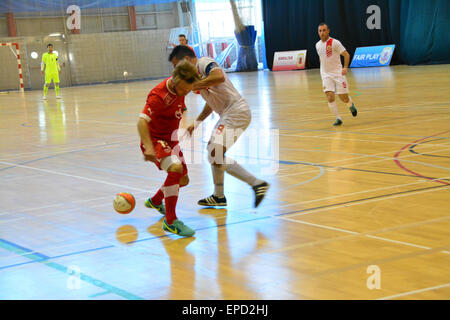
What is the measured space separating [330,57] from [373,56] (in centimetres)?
1820

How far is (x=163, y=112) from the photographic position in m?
4.55

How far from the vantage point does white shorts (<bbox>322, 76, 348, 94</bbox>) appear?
33.6ft

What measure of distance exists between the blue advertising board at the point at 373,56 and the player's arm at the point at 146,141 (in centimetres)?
2430

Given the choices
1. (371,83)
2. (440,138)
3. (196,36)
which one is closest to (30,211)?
(440,138)

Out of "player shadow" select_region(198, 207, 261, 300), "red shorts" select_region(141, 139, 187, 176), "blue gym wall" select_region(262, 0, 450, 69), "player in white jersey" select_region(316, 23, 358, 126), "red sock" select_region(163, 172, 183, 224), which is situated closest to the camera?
"player shadow" select_region(198, 207, 261, 300)

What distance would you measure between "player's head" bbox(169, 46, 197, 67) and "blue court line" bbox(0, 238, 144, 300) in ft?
5.71

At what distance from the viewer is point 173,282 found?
3.37m

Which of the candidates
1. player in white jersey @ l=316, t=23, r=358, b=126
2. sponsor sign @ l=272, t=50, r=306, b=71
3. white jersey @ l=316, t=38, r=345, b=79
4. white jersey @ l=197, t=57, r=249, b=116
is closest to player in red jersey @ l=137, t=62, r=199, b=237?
white jersey @ l=197, t=57, r=249, b=116

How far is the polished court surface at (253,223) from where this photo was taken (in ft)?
10.8

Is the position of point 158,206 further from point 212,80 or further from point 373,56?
point 373,56

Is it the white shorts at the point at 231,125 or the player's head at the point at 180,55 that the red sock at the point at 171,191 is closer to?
the white shorts at the point at 231,125

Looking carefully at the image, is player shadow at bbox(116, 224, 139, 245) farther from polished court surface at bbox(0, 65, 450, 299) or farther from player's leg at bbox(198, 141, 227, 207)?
player's leg at bbox(198, 141, 227, 207)
